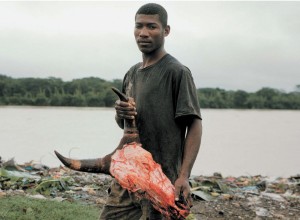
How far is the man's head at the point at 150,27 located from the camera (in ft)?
7.88

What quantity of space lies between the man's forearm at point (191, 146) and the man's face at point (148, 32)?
0.49 meters

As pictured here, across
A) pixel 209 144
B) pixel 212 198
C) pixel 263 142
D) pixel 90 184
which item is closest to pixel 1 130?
pixel 209 144

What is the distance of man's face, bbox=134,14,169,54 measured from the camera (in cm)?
240

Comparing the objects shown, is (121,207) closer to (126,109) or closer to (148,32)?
(126,109)

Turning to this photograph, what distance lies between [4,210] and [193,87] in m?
3.33

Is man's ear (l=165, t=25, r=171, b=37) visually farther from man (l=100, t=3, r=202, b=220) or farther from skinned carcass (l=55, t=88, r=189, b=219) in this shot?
skinned carcass (l=55, t=88, r=189, b=219)

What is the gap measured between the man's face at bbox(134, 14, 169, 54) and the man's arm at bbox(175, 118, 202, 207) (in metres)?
0.49

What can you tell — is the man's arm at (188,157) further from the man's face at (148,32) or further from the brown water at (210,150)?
the brown water at (210,150)

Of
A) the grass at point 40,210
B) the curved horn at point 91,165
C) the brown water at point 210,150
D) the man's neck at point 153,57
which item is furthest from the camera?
the brown water at point 210,150

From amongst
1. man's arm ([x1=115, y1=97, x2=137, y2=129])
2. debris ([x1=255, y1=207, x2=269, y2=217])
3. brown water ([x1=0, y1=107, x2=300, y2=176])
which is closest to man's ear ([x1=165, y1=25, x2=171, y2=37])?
man's arm ([x1=115, y1=97, x2=137, y2=129])

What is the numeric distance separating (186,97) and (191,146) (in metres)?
0.27

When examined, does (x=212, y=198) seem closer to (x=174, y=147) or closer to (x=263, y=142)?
(x=174, y=147)

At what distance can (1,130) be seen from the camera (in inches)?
746

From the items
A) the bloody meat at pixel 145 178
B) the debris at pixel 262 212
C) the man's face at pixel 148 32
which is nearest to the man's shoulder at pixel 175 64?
the man's face at pixel 148 32
